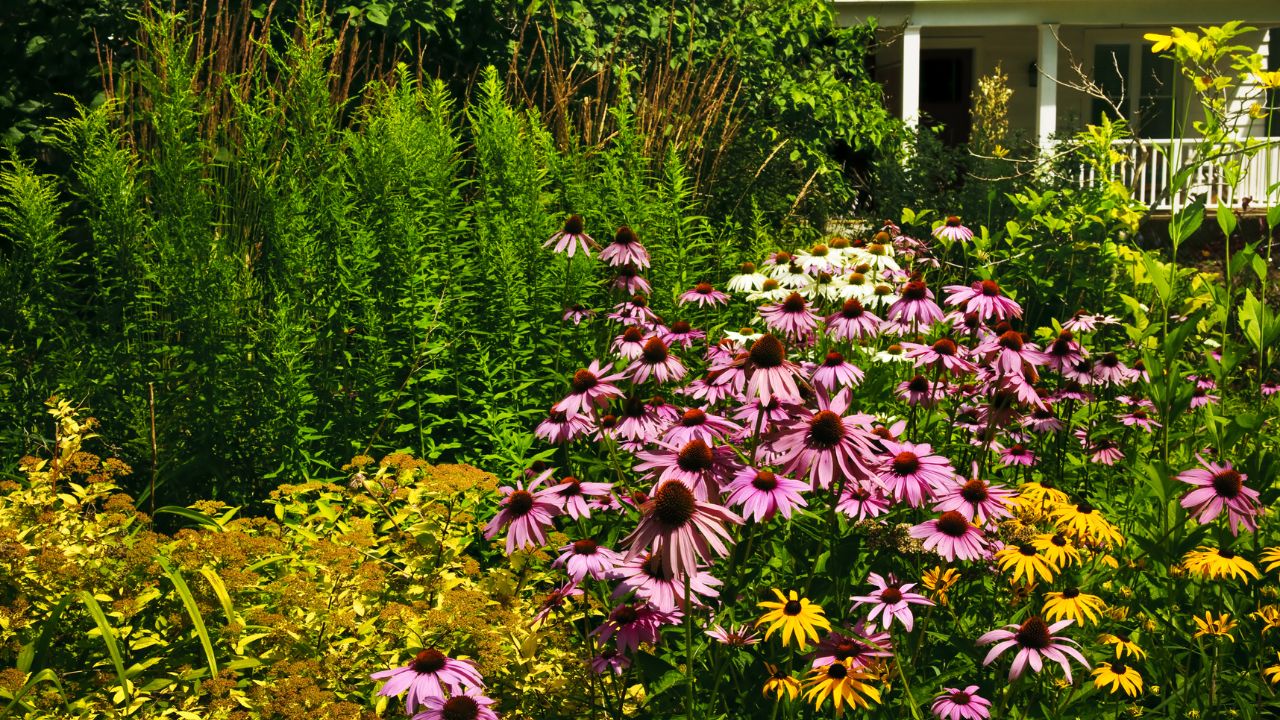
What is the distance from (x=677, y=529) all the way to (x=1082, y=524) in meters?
1.05

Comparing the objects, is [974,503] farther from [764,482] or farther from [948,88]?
[948,88]

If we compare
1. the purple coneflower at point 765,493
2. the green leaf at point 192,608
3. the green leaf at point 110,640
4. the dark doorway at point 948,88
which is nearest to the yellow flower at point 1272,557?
the purple coneflower at point 765,493

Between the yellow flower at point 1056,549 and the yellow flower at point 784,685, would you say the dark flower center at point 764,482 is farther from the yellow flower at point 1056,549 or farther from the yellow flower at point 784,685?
the yellow flower at point 1056,549

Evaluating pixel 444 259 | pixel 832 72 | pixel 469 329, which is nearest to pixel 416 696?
pixel 469 329

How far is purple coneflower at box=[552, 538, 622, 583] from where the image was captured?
1.96 m

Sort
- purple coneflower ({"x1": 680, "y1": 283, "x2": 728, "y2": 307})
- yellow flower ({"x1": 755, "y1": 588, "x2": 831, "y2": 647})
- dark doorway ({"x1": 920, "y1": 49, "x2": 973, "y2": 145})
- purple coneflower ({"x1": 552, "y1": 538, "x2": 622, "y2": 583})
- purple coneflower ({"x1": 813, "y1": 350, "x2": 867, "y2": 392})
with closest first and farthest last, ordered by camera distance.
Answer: yellow flower ({"x1": 755, "y1": 588, "x2": 831, "y2": 647}), purple coneflower ({"x1": 552, "y1": 538, "x2": 622, "y2": 583}), purple coneflower ({"x1": 813, "y1": 350, "x2": 867, "y2": 392}), purple coneflower ({"x1": 680, "y1": 283, "x2": 728, "y2": 307}), dark doorway ({"x1": 920, "y1": 49, "x2": 973, "y2": 145})

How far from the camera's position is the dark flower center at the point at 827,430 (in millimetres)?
1852

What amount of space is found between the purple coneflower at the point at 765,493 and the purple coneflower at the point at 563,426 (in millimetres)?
552

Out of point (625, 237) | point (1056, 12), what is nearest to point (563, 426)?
point (625, 237)

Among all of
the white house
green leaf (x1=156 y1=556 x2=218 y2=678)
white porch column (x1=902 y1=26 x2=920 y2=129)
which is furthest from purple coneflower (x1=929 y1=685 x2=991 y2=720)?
white porch column (x1=902 y1=26 x2=920 y2=129)

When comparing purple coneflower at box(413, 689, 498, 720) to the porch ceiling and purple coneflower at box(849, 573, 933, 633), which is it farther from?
the porch ceiling

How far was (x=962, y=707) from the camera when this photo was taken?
1998mm

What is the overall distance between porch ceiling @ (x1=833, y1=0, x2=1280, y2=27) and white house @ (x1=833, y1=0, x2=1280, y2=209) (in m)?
0.01

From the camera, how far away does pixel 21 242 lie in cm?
351
